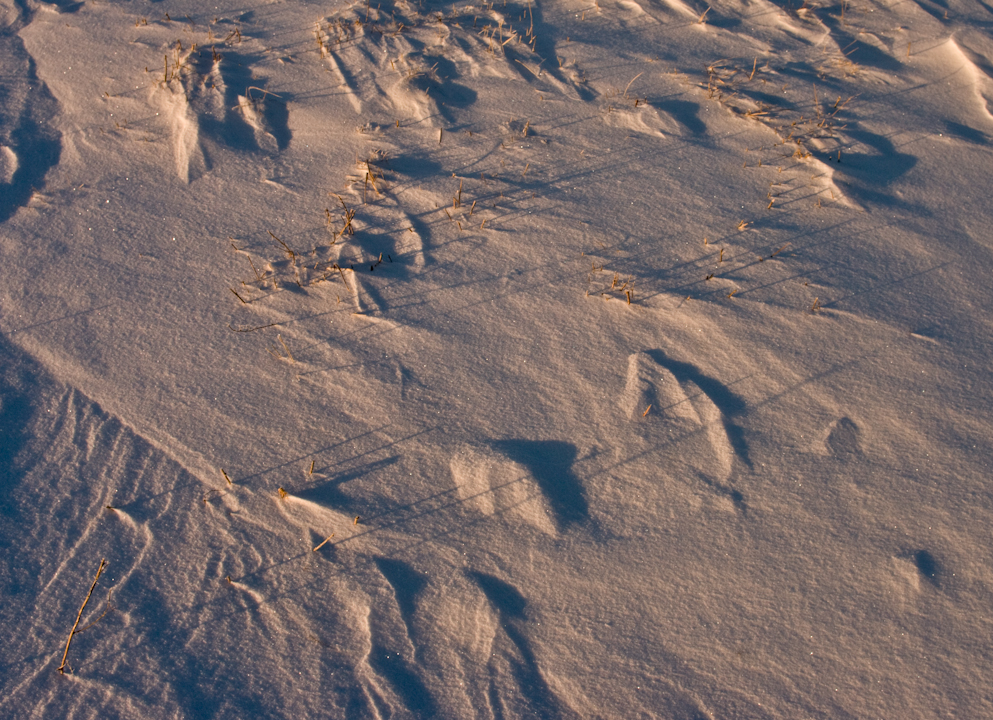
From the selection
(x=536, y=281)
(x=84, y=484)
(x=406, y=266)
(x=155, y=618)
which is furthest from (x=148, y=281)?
(x=536, y=281)

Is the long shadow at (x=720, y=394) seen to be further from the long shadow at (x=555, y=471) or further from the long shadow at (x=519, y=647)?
the long shadow at (x=519, y=647)

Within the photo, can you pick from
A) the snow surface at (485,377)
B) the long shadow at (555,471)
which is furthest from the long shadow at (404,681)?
the long shadow at (555,471)

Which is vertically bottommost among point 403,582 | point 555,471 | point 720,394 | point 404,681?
point 404,681

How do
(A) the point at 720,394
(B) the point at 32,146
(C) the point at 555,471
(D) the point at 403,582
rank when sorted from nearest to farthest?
(D) the point at 403,582 < (C) the point at 555,471 < (A) the point at 720,394 < (B) the point at 32,146

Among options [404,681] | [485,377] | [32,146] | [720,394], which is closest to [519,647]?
[404,681]

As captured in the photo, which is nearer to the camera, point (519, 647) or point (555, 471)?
point (519, 647)

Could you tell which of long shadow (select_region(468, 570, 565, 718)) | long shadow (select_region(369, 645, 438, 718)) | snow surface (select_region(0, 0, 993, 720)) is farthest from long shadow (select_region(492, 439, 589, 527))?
long shadow (select_region(369, 645, 438, 718))

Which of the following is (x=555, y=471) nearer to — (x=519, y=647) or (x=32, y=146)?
(x=519, y=647)
